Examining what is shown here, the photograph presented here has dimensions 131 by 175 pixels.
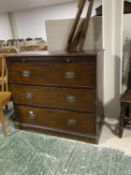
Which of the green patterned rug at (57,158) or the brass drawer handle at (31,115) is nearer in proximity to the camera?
the green patterned rug at (57,158)

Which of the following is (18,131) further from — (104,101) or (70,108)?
(104,101)

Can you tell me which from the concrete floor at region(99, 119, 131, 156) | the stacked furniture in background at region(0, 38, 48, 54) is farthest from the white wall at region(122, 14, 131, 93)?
the stacked furniture in background at region(0, 38, 48, 54)

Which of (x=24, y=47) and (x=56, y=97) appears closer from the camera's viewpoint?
(x=56, y=97)

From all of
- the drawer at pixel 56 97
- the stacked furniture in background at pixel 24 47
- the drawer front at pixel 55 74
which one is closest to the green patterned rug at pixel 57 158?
the drawer at pixel 56 97

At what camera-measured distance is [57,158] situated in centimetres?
162

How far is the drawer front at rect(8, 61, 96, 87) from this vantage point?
158 cm

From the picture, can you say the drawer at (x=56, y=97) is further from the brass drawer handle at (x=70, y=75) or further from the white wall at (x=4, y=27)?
the white wall at (x=4, y=27)

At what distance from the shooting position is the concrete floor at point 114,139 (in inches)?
67.4

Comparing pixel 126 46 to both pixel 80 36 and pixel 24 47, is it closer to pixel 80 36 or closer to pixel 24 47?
pixel 80 36

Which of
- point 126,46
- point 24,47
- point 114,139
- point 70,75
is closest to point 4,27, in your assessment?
point 24,47

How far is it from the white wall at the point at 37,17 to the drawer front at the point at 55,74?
7.10m

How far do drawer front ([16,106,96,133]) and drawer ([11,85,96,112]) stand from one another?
0.08 m

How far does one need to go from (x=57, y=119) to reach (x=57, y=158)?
42 centimetres

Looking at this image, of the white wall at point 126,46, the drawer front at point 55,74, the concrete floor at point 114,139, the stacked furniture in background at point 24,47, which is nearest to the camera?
the drawer front at point 55,74
